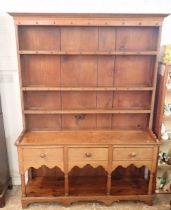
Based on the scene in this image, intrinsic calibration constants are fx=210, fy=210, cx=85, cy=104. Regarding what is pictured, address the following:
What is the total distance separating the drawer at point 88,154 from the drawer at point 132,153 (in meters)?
0.10

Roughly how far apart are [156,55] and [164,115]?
59cm

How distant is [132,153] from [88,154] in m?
0.41

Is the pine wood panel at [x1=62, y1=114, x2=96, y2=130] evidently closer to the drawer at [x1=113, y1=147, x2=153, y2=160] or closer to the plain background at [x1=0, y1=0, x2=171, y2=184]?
the drawer at [x1=113, y1=147, x2=153, y2=160]

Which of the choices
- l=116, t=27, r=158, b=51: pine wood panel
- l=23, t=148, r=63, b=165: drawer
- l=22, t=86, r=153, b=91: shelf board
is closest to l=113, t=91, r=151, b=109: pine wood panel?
Result: l=22, t=86, r=153, b=91: shelf board

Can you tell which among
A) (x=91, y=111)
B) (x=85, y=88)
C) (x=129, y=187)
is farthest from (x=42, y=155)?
(x=129, y=187)

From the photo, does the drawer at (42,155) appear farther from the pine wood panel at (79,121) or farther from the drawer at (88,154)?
the pine wood panel at (79,121)

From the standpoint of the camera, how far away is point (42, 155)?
75.4 inches

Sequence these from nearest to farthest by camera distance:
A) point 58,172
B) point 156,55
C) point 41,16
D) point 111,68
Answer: point 41,16
point 156,55
point 111,68
point 58,172

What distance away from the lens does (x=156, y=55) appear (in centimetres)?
193

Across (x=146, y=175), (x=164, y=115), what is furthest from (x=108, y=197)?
(x=164, y=115)

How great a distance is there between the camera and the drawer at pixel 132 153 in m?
1.94
